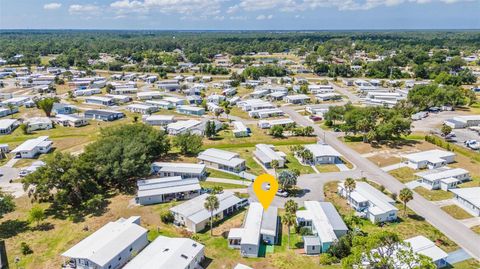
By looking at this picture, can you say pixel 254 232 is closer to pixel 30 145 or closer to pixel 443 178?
pixel 443 178

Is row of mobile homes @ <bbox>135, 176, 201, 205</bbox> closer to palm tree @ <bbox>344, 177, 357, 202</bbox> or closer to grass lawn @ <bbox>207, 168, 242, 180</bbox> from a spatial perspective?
grass lawn @ <bbox>207, 168, 242, 180</bbox>

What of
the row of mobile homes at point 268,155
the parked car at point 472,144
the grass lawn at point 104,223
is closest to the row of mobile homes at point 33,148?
the grass lawn at point 104,223

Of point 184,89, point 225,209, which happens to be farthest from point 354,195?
point 184,89

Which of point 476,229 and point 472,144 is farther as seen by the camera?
point 472,144

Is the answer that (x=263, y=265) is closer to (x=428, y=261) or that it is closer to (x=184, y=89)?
(x=428, y=261)

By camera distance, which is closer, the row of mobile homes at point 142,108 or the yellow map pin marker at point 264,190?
the yellow map pin marker at point 264,190

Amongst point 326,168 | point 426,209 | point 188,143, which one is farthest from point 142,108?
point 426,209

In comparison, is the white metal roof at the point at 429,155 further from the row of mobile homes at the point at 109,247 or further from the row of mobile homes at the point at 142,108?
the row of mobile homes at the point at 142,108
